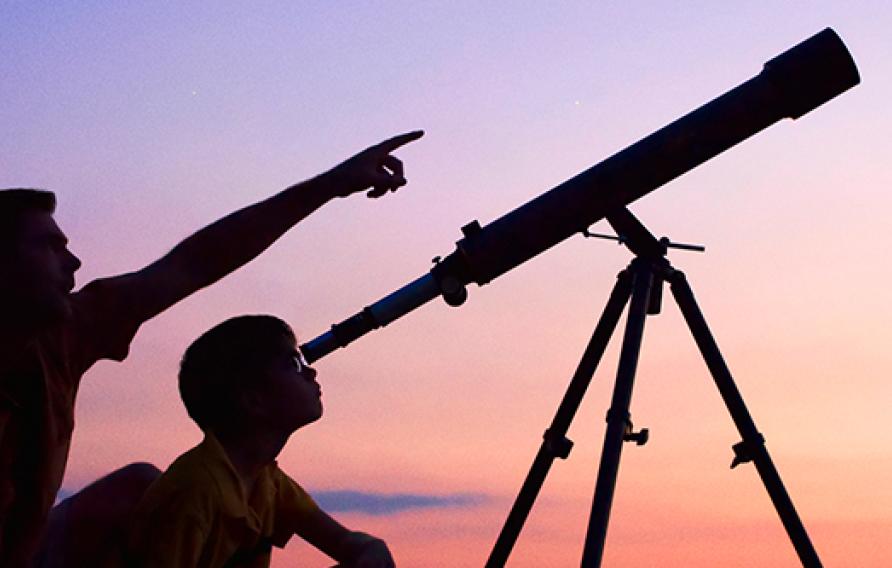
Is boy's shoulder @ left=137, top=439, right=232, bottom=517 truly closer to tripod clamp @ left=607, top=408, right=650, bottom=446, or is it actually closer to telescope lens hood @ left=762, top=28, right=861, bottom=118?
tripod clamp @ left=607, top=408, right=650, bottom=446

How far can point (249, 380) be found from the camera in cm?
437

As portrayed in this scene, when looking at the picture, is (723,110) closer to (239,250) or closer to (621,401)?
(621,401)

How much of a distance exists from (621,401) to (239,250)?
2755mm

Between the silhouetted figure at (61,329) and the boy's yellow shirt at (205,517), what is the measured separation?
13 cm

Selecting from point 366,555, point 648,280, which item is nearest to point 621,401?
point 648,280

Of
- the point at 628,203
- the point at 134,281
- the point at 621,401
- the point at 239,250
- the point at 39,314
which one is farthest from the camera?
the point at 628,203

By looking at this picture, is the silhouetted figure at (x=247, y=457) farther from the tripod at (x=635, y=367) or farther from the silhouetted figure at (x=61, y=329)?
the tripod at (x=635, y=367)

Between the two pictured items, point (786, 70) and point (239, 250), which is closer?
point (239, 250)

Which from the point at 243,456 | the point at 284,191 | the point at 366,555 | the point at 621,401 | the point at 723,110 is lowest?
the point at 366,555

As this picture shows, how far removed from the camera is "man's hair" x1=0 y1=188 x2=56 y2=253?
9.80ft

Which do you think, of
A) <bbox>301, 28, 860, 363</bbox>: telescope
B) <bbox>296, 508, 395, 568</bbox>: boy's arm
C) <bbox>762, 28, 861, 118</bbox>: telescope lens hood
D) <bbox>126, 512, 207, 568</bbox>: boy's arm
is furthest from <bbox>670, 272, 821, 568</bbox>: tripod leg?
<bbox>126, 512, 207, 568</bbox>: boy's arm

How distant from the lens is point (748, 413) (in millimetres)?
5965

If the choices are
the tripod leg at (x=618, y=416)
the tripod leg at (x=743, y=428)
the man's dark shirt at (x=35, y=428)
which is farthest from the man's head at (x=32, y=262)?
the tripod leg at (x=743, y=428)

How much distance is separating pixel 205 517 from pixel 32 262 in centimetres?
117
